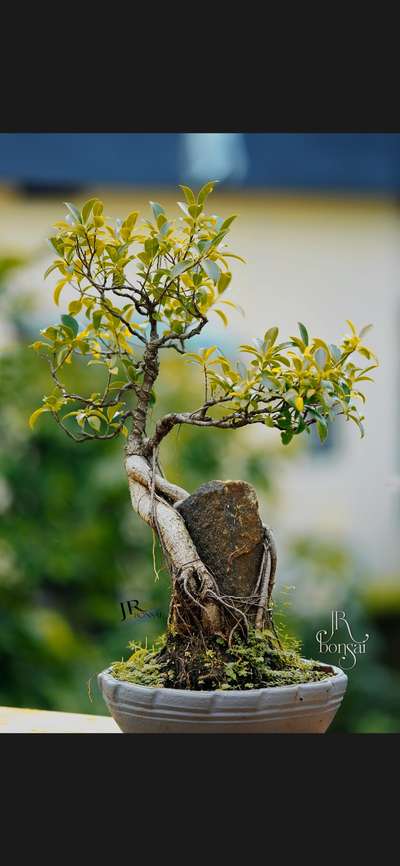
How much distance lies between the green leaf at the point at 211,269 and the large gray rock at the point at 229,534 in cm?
34

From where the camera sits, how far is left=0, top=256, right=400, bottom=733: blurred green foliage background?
3.72 m

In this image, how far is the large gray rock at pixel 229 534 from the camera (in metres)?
1.74

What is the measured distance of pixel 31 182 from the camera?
12.8 feet

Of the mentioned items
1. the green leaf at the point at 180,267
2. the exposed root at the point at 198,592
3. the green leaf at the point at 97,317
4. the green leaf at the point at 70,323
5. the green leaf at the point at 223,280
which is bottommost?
the exposed root at the point at 198,592

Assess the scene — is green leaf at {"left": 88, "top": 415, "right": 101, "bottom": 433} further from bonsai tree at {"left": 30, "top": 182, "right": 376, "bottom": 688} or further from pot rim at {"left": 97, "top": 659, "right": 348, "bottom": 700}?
pot rim at {"left": 97, "top": 659, "right": 348, "bottom": 700}

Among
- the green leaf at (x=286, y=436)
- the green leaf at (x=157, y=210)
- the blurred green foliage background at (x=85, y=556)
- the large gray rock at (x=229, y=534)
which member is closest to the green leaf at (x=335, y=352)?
the green leaf at (x=286, y=436)

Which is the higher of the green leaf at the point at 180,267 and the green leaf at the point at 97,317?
the green leaf at the point at 180,267

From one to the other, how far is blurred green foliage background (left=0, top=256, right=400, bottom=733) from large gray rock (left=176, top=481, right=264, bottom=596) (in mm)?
1864

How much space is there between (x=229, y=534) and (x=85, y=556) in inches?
83.3

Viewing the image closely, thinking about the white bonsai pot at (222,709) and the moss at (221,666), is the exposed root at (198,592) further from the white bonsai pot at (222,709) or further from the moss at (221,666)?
the white bonsai pot at (222,709)

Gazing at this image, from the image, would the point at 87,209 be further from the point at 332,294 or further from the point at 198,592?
the point at 332,294

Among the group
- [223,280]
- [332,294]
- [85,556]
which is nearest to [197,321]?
[223,280]

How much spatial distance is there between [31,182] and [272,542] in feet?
8.25

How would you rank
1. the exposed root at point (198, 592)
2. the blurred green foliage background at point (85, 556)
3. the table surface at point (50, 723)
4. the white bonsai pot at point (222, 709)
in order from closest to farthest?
the white bonsai pot at point (222, 709), the exposed root at point (198, 592), the table surface at point (50, 723), the blurred green foliage background at point (85, 556)
